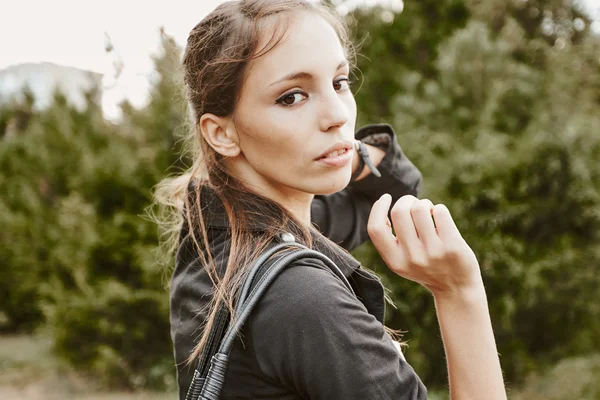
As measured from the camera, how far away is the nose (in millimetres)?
1490

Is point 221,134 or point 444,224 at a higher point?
point 221,134

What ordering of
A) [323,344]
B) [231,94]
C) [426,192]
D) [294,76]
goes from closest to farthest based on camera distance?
[323,344] → [294,76] → [231,94] → [426,192]

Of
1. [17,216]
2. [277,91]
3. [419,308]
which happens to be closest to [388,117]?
[419,308]

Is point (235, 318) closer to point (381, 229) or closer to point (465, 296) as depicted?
point (381, 229)

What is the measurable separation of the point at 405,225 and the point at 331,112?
400 millimetres

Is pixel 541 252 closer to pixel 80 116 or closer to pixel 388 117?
pixel 388 117

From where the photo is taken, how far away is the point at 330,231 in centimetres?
215

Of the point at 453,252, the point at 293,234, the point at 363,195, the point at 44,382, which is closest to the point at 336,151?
the point at 293,234

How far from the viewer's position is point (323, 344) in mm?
1128

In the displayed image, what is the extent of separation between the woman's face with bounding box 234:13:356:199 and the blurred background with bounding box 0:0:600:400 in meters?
2.05

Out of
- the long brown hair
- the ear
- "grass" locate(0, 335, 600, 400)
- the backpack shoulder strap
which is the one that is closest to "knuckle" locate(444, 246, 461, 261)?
the backpack shoulder strap

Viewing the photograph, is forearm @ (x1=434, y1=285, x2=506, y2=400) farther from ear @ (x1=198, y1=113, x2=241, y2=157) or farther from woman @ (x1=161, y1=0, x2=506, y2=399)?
ear @ (x1=198, y1=113, x2=241, y2=157)

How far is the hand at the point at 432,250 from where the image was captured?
1.21 metres

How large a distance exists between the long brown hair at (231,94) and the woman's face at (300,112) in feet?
0.14
